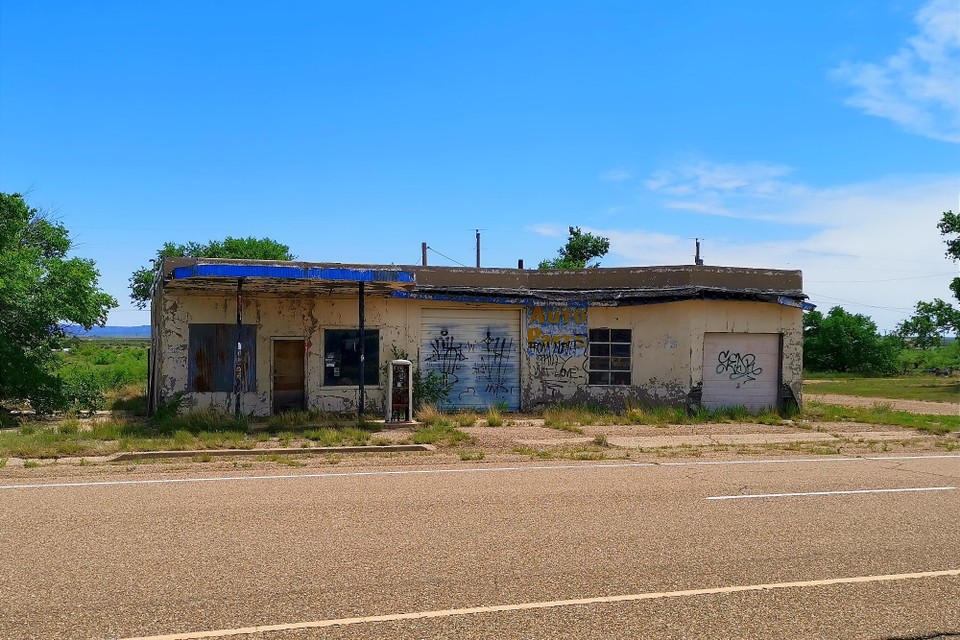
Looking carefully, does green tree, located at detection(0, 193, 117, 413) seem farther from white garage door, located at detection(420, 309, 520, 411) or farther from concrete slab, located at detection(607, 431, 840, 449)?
concrete slab, located at detection(607, 431, 840, 449)

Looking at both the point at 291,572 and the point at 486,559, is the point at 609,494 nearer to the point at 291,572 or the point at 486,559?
the point at 486,559

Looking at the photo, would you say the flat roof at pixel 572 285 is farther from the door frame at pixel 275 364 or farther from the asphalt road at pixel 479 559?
the asphalt road at pixel 479 559

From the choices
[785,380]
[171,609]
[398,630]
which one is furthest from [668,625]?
[785,380]

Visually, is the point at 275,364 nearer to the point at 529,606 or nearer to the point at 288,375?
the point at 288,375

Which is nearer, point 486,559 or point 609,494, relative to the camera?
point 486,559

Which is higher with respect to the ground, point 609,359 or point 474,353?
point 474,353

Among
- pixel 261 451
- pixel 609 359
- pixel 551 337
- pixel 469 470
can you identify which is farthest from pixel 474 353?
pixel 469 470

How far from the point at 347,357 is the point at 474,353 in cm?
313

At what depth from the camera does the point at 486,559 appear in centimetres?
616

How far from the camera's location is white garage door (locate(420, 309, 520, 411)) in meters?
19.9

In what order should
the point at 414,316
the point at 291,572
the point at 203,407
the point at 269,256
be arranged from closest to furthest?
the point at 291,572 < the point at 203,407 < the point at 414,316 < the point at 269,256

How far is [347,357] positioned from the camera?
19.3m

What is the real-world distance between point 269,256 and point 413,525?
132ft

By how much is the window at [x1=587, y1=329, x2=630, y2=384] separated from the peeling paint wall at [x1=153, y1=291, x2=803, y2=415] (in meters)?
0.17
